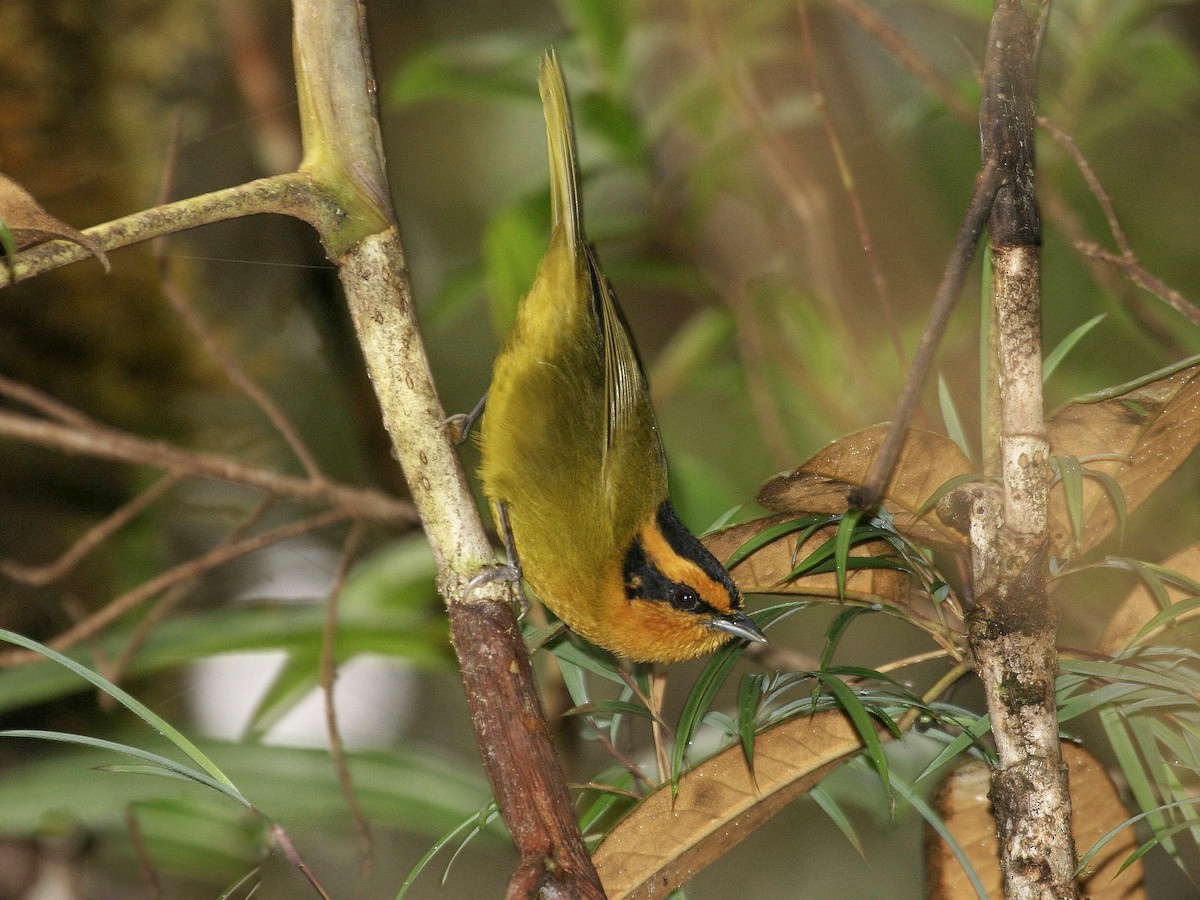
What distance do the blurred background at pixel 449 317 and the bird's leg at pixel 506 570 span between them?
1.40ft

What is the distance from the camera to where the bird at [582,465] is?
1.95 metres

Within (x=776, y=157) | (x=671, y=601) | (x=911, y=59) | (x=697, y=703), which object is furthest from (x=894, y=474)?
(x=776, y=157)

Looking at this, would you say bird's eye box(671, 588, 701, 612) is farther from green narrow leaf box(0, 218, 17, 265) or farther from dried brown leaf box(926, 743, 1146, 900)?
green narrow leaf box(0, 218, 17, 265)

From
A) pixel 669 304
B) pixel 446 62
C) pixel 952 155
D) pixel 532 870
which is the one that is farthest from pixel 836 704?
pixel 669 304

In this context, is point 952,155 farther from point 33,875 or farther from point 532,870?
point 33,875

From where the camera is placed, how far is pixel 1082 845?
1271mm

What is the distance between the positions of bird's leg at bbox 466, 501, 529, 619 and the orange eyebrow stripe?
0.27 m

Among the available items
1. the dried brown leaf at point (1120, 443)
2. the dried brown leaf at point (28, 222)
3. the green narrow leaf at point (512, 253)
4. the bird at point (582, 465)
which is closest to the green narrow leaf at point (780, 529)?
the dried brown leaf at point (1120, 443)

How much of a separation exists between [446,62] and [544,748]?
2.15 metres

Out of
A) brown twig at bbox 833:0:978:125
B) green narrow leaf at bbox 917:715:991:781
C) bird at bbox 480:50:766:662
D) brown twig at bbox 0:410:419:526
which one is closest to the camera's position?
green narrow leaf at bbox 917:715:991:781

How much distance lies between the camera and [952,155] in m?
3.19

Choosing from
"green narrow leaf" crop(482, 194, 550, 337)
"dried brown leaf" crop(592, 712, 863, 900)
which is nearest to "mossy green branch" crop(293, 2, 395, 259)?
"dried brown leaf" crop(592, 712, 863, 900)

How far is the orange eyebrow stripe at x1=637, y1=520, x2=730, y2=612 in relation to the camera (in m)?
1.81

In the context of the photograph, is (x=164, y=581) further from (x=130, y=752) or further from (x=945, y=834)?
(x=945, y=834)
